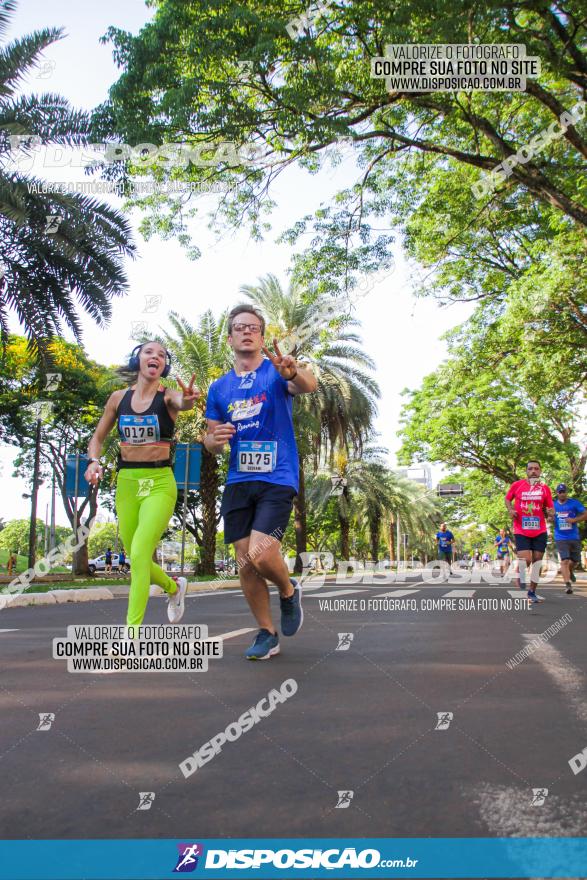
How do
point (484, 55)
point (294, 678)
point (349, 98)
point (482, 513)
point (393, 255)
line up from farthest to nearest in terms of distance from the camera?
point (482, 513)
point (393, 255)
point (349, 98)
point (484, 55)
point (294, 678)

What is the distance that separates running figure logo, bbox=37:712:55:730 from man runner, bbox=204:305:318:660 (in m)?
1.62

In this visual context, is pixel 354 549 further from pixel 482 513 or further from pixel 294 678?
pixel 294 678

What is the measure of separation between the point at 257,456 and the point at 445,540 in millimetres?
19847

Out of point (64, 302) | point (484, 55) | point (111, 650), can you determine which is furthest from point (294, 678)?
point (64, 302)

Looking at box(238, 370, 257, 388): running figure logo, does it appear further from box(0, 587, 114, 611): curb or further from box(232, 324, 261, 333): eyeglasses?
box(0, 587, 114, 611): curb

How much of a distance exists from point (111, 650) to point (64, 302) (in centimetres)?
1119

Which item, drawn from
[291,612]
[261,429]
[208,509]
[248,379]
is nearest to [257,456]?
[261,429]

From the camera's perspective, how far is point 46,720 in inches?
127

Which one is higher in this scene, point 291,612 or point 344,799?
point 291,612

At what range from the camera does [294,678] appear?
415 centimetres

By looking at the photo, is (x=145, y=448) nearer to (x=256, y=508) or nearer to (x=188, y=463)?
(x=256, y=508)

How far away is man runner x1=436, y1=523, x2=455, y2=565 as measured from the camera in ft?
77.1

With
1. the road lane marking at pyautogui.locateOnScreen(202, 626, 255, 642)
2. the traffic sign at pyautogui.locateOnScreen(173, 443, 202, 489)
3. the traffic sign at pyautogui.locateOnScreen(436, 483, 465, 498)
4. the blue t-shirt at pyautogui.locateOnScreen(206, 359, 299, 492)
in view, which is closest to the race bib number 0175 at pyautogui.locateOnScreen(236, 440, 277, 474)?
the blue t-shirt at pyautogui.locateOnScreen(206, 359, 299, 492)

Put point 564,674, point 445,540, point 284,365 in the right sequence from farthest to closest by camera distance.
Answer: point 445,540, point 284,365, point 564,674
